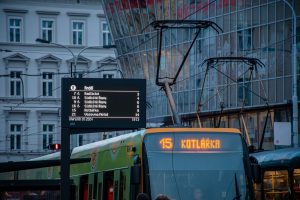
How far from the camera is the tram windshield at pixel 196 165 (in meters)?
17.7

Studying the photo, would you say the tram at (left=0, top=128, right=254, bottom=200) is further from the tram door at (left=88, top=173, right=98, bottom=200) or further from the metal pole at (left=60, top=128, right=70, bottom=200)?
the tram door at (left=88, top=173, right=98, bottom=200)

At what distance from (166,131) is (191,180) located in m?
1.04

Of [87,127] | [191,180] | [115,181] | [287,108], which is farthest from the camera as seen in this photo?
[287,108]

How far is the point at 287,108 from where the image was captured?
49219mm

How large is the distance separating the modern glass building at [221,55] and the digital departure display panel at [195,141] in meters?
24.9

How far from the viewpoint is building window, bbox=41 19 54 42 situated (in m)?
76.1

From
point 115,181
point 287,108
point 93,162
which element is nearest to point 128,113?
point 115,181

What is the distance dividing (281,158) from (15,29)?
51.6 meters

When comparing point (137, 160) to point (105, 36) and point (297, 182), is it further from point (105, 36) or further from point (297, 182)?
point (105, 36)

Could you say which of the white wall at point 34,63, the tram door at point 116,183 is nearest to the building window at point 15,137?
the white wall at point 34,63

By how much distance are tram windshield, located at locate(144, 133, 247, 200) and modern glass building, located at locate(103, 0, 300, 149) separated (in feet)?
→ 82.0

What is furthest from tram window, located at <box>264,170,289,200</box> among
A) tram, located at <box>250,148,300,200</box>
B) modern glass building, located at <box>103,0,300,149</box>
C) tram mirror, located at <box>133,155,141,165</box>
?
modern glass building, located at <box>103,0,300,149</box>

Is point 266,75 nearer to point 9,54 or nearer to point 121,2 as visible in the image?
point 121,2

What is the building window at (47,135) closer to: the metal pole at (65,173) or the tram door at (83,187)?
the tram door at (83,187)
